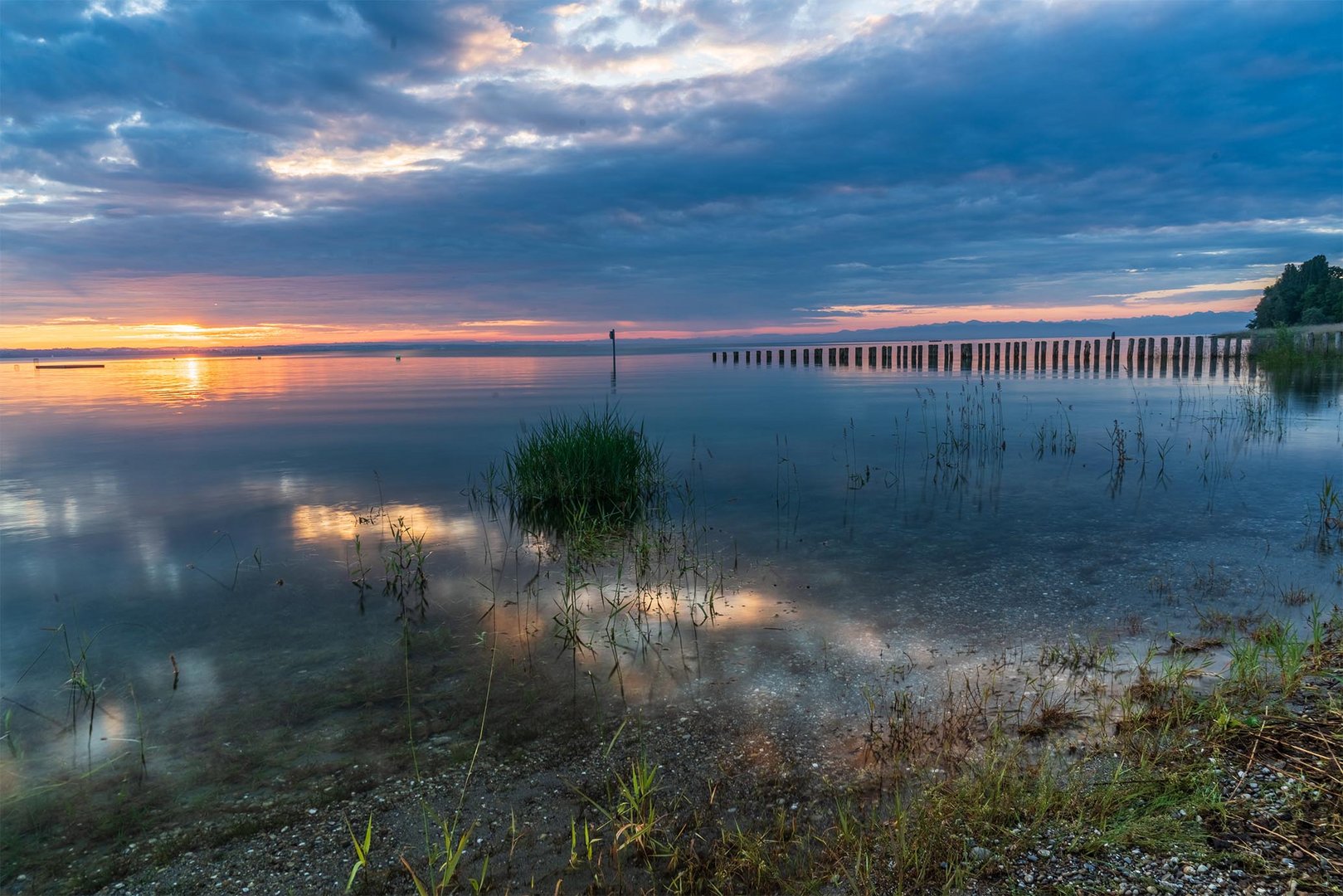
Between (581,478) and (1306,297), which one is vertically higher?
(1306,297)

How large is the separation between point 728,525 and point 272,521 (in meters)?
7.78

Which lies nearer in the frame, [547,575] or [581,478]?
[547,575]

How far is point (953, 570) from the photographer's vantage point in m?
8.91

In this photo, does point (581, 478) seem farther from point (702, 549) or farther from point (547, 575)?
point (547, 575)

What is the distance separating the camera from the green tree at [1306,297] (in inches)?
2571

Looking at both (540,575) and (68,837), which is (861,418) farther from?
(68,837)

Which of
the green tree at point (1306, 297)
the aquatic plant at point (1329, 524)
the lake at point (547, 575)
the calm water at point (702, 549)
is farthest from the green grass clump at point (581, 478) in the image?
the green tree at point (1306, 297)

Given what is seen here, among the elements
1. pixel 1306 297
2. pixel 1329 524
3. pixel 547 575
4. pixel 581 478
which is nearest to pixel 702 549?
pixel 547 575

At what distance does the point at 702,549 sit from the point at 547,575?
7.37 feet

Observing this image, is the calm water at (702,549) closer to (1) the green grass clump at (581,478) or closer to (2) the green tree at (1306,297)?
(1) the green grass clump at (581,478)

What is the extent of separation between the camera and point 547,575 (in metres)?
9.31

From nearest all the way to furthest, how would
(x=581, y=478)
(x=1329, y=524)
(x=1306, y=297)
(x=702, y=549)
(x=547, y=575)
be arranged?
1. (x=547, y=575)
2. (x=1329, y=524)
3. (x=702, y=549)
4. (x=581, y=478)
5. (x=1306, y=297)

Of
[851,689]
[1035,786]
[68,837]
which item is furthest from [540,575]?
[1035,786]

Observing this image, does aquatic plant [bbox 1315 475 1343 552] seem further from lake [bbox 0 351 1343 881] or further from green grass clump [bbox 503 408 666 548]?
green grass clump [bbox 503 408 666 548]
